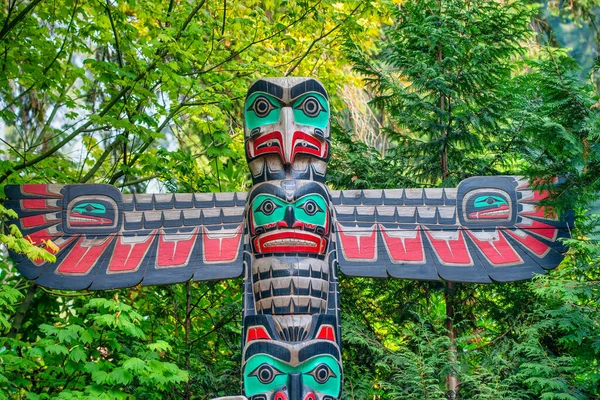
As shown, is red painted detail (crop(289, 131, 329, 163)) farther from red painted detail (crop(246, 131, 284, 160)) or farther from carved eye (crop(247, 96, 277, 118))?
carved eye (crop(247, 96, 277, 118))

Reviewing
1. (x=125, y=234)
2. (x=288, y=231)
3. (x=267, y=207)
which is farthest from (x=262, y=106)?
(x=125, y=234)

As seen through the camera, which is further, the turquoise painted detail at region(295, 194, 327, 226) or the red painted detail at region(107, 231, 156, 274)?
the red painted detail at region(107, 231, 156, 274)

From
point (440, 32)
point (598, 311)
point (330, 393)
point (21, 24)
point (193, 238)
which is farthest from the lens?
point (21, 24)

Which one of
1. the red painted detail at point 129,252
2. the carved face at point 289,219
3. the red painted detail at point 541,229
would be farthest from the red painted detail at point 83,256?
the red painted detail at point 541,229

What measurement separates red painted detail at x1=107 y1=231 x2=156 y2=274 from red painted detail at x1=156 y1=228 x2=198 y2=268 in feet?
0.39

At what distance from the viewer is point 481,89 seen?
292 inches

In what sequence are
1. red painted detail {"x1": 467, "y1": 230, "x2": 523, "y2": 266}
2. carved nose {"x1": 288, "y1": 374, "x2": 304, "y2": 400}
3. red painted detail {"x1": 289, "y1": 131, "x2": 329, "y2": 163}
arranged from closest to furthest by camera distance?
Result: carved nose {"x1": 288, "y1": 374, "x2": 304, "y2": 400} → red painted detail {"x1": 289, "y1": 131, "x2": 329, "y2": 163} → red painted detail {"x1": 467, "y1": 230, "x2": 523, "y2": 266}

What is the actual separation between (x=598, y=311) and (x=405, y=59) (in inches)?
123

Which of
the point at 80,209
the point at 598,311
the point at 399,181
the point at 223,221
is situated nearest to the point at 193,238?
the point at 223,221

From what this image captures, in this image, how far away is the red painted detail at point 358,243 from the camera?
19.7 ft

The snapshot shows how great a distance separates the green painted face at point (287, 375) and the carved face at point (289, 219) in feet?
2.93

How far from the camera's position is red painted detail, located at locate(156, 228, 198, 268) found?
5961 millimetres

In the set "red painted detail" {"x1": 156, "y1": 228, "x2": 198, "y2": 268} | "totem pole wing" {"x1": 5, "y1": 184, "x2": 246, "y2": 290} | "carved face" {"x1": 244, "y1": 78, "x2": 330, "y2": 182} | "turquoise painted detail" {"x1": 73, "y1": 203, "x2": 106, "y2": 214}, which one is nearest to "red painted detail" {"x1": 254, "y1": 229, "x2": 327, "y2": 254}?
"totem pole wing" {"x1": 5, "y1": 184, "x2": 246, "y2": 290}

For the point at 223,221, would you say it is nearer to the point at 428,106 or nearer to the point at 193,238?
the point at 193,238
